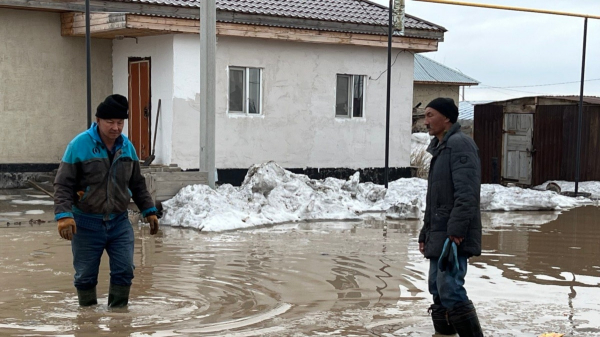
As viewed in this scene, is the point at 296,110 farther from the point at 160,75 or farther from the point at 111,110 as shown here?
the point at 111,110

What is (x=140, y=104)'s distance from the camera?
727 inches

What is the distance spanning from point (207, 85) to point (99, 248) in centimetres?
809

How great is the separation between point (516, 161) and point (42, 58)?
11508mm

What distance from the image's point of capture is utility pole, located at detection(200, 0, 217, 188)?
48.3ft

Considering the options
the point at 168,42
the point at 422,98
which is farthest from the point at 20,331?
the point at 422,98

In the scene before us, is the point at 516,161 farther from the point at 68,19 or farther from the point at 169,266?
the point at 169,266

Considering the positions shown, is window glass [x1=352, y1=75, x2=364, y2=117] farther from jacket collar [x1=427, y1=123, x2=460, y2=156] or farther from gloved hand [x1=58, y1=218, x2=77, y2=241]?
gloved hand [x1=58, y1=218, x2=77, y2=241]

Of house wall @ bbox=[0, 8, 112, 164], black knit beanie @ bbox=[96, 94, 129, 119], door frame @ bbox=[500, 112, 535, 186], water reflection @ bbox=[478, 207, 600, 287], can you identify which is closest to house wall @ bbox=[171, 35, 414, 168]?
door frame @ bbox=[500, 112, 535, 186]

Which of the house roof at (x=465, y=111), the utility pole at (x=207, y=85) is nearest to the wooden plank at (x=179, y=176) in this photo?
the utility pole at (x=207, y=85)

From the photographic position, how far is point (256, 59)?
18438mm

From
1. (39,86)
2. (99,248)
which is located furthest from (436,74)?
(99,248)

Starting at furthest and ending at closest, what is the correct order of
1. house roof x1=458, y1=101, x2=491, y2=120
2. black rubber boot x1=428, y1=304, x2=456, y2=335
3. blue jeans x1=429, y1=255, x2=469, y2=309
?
house roof x1=458, y1=101, x2=491, y2=120 → black rubber boot x1=428, y1=304, x2=456, y2=335 → blue jeans x1=429, y1=255, x2=469, y2=309

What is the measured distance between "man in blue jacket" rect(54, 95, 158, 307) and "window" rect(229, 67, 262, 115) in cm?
1120

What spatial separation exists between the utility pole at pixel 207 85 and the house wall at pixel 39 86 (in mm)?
4717
